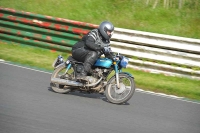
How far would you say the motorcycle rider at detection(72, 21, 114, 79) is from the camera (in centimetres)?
846

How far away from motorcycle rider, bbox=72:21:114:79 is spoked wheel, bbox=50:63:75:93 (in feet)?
1.16

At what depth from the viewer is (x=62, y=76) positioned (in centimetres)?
890

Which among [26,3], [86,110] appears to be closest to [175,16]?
[26,3]

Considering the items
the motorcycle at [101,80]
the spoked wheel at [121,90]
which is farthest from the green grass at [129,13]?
the spoked wheel at [121,90]

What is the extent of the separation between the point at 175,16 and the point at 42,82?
595cm

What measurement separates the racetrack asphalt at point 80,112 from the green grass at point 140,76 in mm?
932

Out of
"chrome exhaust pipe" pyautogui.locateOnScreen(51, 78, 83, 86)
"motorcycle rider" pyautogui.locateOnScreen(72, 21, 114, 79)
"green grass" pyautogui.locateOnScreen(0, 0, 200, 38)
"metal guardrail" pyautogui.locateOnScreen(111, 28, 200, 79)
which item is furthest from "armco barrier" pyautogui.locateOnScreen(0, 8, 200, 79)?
"chrome exhaust pipe" pyautogui.locateOnScreen(51, 78, 83, 86)

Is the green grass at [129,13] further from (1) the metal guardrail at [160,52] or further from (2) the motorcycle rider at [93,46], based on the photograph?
(2) the motorcycle rider at [93,46]

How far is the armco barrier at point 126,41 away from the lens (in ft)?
37.3

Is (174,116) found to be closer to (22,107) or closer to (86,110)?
(86,110)

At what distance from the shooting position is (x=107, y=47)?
336 inches

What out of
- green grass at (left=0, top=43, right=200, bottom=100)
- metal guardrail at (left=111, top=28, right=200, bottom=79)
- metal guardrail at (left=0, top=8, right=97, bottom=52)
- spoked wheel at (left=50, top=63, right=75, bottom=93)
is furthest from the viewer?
metal guardrail at (left=0, top=8, right=97, bottom=52)

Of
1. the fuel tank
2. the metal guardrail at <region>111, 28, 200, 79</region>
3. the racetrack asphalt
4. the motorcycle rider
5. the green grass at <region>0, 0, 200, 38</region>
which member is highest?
the green grass at <region>0, 0, 200, 38</region>

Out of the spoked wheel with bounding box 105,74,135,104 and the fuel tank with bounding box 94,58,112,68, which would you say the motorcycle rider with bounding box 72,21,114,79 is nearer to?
the fuel tank with bounding box 94,58,112,68
